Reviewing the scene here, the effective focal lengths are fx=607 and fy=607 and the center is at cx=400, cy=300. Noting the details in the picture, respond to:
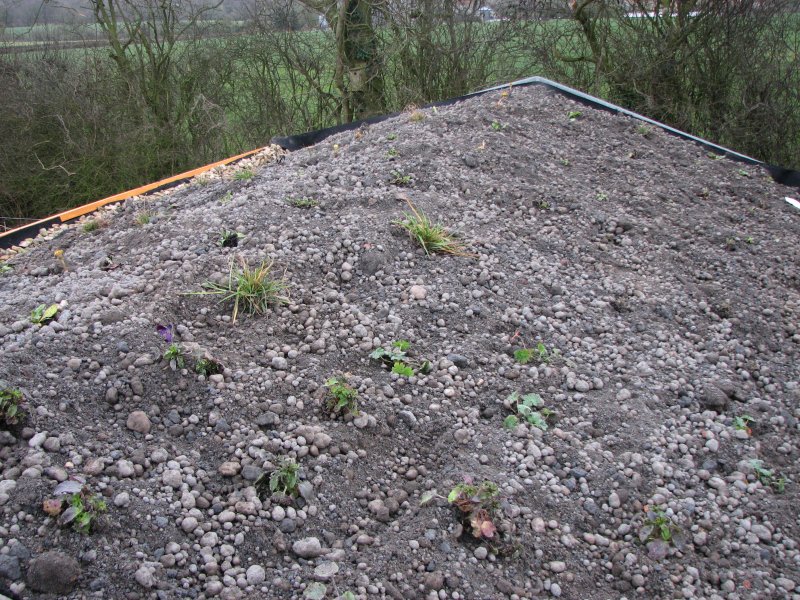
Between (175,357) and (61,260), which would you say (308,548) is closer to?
(175,357)

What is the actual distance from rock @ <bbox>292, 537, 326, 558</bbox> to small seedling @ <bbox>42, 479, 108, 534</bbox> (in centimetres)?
46

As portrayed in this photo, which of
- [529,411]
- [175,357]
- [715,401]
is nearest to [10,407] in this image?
[175,357]

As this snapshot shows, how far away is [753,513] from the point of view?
165 centimetres

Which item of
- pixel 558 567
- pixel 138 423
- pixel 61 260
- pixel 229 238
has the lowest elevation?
pixel 558 567

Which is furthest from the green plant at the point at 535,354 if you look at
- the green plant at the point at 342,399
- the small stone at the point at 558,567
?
the small stone at the point at 558,567

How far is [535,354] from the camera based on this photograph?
218 cm

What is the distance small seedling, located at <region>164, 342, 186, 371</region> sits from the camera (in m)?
1.86

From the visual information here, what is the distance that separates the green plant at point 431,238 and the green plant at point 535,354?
1.95 feet

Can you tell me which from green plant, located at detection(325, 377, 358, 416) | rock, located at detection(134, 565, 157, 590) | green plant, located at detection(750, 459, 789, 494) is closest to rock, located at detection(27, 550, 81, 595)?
rock, located at detection(134, 565, 157, 590)

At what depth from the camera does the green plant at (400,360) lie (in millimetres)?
2014

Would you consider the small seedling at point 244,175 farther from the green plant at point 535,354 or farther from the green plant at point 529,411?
the green plant at point 529,411

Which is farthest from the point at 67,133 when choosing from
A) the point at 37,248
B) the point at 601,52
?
the point at 601,52

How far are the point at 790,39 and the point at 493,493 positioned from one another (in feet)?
19.2

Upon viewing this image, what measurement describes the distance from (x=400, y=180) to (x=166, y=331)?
4.91 feet
